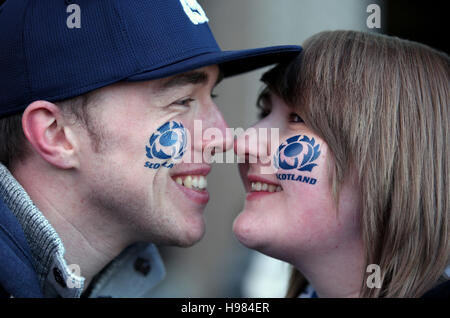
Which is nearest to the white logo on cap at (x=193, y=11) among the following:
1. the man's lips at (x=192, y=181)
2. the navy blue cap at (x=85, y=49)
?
the navy blue cap at (x=85, y=49)

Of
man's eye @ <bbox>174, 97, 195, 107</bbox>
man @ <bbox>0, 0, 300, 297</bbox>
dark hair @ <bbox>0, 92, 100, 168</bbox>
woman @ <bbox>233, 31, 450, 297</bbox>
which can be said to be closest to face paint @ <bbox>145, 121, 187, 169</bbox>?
man @ <bbox>0, 0, 300, 297</bbox>

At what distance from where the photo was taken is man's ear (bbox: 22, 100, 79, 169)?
2062mm

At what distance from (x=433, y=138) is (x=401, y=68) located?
0.34 meters

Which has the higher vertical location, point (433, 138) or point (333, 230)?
point (433, 138)

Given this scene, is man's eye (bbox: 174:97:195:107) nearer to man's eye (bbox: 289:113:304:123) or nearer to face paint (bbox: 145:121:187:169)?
face paint (bbox: 145:121:187:169)

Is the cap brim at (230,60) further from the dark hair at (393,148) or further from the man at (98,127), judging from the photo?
the dark hair at (393,148)

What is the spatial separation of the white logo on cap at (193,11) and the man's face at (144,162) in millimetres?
234

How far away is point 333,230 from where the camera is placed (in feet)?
6.98

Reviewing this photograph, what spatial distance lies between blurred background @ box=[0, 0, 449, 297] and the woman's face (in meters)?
2.39

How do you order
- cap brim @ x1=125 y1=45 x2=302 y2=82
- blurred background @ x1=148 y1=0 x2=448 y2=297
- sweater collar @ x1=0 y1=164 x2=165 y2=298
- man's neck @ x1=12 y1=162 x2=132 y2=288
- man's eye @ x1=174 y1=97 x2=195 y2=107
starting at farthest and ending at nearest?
blurred background @ x1=148 y1=0 x2=448 y2=297 < man's eye @ x1=174 y1=97 x2=195 y2=107 < man's neck @ x1=12 y1=162 x2=132 y2=288 < cap brim @ x1=125 y1=45 x2=302 y2=82 < sweater collar @ x1=0 y1=164 x2=165 y2=298

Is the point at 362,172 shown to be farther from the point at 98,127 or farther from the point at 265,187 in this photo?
the point at 98,127
